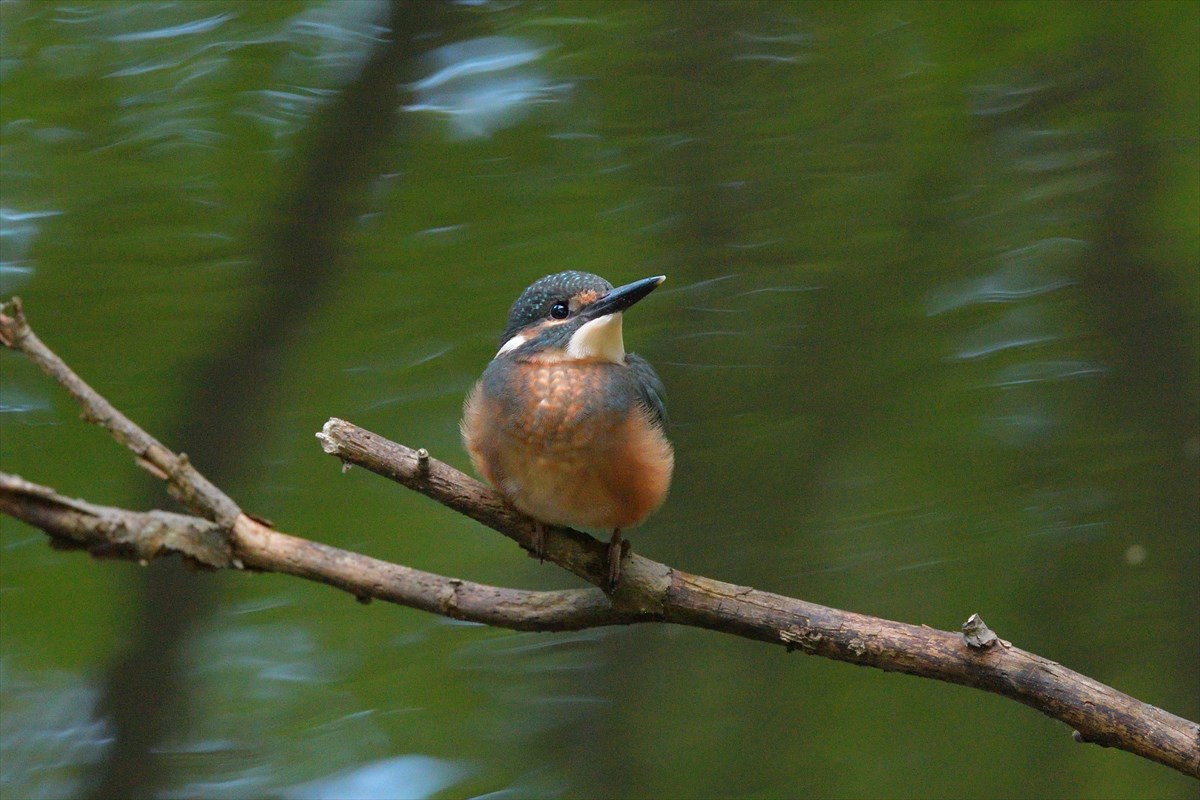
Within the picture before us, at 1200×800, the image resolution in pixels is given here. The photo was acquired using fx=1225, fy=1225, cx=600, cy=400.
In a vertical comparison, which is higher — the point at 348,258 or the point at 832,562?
the point at 348,258

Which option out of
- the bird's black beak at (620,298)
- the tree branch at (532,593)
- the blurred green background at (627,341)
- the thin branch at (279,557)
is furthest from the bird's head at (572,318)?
the blurred green background at (627,341)

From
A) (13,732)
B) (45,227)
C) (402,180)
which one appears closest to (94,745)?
(13,732)

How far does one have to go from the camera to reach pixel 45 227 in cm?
525

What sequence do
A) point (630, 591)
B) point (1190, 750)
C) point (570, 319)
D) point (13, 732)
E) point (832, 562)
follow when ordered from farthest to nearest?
1. point (832, 562)
2. point (13, 732)
3. point (570, 319)
4. point (630, 591)
5. point (1190, 750)

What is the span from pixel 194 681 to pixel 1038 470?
403cm

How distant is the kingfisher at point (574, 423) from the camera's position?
2.85 metres

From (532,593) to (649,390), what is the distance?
75 cm

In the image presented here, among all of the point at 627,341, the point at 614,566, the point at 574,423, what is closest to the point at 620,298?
the point at 574,423

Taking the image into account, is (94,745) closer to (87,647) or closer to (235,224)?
(87,647)

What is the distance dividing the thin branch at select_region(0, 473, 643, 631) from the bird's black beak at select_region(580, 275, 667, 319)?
0.78 meters

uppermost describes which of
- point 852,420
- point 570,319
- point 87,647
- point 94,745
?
point 570,319

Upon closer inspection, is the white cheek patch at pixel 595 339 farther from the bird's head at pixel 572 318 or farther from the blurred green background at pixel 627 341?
the blurred green background at pixel 627 341

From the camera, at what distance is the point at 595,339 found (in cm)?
314

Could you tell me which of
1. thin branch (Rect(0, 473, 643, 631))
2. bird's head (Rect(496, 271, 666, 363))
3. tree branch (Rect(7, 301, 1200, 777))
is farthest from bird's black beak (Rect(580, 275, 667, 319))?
thin branch (Rect(0, 473, 643, 631))
